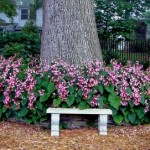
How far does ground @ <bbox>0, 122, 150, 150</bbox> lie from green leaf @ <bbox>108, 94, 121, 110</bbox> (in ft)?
1.08

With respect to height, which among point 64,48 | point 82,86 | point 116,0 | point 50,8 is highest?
point 116,0

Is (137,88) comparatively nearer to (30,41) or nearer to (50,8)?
(50,8)

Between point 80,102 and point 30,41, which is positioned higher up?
point 30,41

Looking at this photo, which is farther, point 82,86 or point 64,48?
point 64,48

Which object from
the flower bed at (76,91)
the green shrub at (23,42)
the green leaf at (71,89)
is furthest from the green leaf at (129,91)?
the green shrub at (23,42)

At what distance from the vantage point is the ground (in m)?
3.79

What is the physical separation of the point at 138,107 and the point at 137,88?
0.80 ft

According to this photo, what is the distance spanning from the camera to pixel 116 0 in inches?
A: 616

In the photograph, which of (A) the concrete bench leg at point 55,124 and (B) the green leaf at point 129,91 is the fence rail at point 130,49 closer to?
(B) the green leaf at point 129,91

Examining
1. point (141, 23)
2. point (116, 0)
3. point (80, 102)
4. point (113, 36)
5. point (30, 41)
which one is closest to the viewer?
→ point (80, 102)

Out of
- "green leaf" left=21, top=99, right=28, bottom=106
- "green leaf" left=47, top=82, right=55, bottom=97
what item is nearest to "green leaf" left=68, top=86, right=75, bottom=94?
"green leaf" left=47, top=82, right=55, bottom=97

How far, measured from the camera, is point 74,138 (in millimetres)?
4074

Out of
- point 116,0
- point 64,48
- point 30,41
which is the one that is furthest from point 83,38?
point 116,0

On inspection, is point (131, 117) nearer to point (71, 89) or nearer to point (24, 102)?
point (71, 89)
